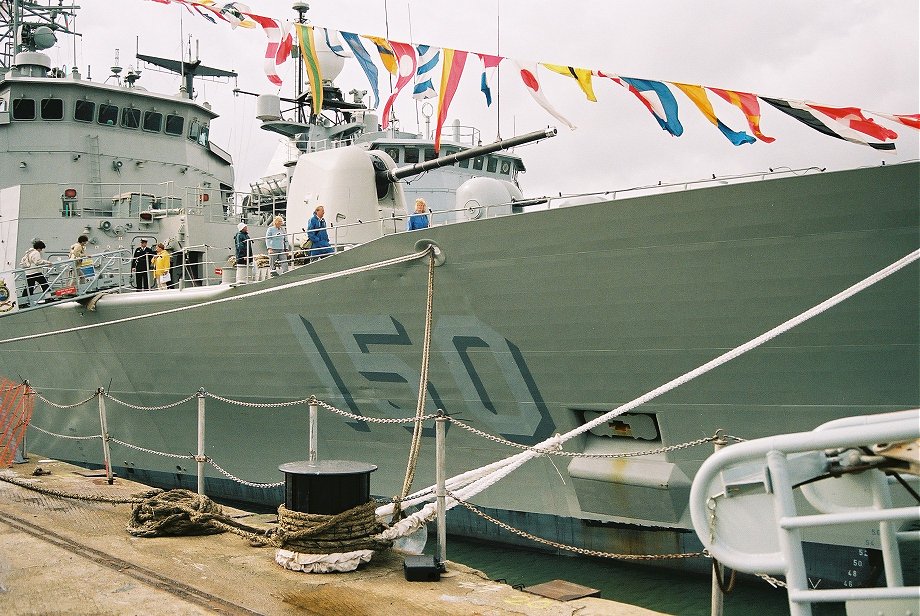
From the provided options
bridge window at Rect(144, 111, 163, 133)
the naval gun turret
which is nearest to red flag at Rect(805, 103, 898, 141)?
the naval gun turret

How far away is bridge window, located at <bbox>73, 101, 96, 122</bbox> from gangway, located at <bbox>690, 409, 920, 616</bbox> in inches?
579

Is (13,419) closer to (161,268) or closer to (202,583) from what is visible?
(161,268)

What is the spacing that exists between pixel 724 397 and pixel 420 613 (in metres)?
3.65

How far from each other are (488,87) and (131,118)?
32.3 ft

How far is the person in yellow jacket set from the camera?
10.9 meters

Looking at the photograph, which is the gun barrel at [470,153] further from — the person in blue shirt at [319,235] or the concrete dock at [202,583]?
the concrete dock at [202,583]

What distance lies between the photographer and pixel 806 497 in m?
2.72

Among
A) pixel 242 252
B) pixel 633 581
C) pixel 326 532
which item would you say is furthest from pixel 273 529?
pixel 242 252

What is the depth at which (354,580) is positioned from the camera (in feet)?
14.8

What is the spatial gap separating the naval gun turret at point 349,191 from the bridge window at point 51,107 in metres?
6.65

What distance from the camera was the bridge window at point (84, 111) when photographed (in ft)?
48.1

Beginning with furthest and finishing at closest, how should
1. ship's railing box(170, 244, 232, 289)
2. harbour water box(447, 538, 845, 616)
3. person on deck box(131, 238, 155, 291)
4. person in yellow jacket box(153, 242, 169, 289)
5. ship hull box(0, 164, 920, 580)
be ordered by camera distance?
1. ship's railing box(170, 244, 232, 289)
2. person on deck box(131, 238, 155, 291)
3. person in yellow jacket box(153, 242, 169, 289)
4. harbour water box(447, 538, 845, 616)
5. ship hull box(0, 164, 920, 580)

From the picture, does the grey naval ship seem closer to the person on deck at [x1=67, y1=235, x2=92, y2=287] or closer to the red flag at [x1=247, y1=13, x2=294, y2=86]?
the person on deck at [x1=67, y1=235, x2=92, y2=287]

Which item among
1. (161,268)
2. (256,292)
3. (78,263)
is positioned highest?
(78,263)
